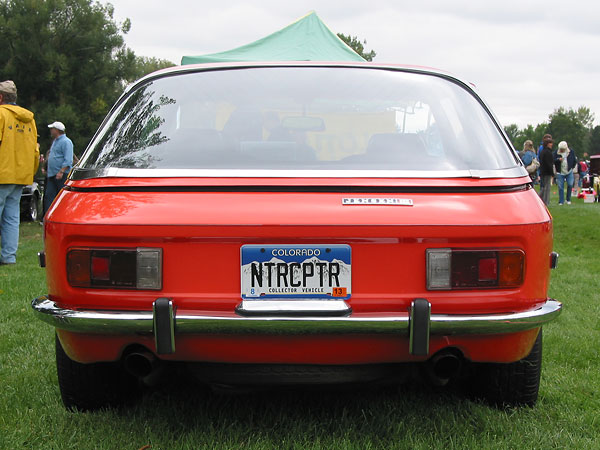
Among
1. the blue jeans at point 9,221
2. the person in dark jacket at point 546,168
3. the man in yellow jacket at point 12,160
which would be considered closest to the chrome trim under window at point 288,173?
the man in yellow jacket at point 12,160

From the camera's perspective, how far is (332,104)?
8.80ft

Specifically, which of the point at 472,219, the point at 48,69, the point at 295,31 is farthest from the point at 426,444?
the point at 48,69

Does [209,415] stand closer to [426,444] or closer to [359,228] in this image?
[426,444]

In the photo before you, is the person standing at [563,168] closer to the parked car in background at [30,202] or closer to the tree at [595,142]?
the parked car in background at [30,202]

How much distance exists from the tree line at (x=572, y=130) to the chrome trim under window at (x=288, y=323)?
8243 cm

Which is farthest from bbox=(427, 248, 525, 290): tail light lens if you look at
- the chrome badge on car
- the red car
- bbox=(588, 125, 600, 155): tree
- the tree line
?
bbox=(588, 125, 600, 155): tree

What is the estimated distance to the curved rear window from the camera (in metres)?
2.37

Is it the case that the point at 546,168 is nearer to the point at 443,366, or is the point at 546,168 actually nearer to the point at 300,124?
the point at 300,124

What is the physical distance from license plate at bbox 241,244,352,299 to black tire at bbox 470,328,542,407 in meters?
0.88

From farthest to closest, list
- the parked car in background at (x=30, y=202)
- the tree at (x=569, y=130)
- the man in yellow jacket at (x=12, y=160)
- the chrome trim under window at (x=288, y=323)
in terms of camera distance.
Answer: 1. the tree at (x=569, y=130)
2. the parked car in background at (x=30, y=202)
3. the man in yellow jacket at (x=12, y=160)
4. the chrome trim under window at (x=288, y=323)

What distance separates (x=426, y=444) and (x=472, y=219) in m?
0.85

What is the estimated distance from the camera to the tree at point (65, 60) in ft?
112

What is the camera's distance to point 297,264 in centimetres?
205

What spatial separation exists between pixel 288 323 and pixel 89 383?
40.4 inches
